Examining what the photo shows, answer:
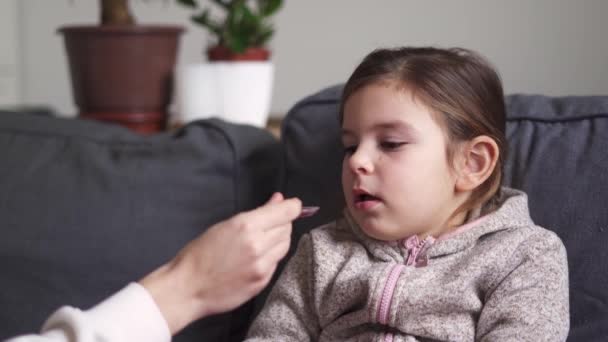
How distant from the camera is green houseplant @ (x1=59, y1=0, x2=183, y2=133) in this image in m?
1.83

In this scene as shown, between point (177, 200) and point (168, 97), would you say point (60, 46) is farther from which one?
point (177, 200)

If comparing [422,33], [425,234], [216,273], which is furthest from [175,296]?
[422,33]

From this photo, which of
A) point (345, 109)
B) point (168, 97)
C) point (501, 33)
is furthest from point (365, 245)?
point (501, 33)

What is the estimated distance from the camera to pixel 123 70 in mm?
1847

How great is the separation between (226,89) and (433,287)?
92 centimetres

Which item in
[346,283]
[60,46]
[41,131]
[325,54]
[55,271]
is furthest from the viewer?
[60,46]

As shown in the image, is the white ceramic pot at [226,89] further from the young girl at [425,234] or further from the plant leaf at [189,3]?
the young girl at [425,234]

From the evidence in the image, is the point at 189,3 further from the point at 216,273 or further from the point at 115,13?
the point at 216,273

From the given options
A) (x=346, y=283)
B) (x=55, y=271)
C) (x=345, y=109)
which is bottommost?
(x=55, y=271)

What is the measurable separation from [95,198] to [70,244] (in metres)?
0.09

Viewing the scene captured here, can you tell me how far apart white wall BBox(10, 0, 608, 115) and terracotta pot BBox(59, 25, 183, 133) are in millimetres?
439

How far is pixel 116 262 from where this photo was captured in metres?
1.30

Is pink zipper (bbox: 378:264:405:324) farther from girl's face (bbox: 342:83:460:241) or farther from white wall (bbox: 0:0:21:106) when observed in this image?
white wall (bbox: 0:0:21:106)

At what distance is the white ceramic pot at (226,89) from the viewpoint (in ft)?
5.94
